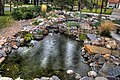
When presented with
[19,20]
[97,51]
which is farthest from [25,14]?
[97,51]

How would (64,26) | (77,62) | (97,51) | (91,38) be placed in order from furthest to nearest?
1. (64,26)
2. (91,38)
3. (97,51)
4. (77,62)

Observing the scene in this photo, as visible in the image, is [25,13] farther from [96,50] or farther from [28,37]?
[96,50]

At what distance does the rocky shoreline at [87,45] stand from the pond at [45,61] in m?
0.34

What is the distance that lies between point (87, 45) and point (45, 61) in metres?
2.86

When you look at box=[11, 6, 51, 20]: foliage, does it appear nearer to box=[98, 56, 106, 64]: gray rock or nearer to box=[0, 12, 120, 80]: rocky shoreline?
box=[0, 12, 120, 80]: rocky shoreline

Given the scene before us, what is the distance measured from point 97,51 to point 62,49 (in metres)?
2.05

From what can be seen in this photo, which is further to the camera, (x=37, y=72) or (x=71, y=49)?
(x=71, y=49)

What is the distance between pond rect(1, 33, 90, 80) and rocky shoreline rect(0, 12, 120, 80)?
1.12ft

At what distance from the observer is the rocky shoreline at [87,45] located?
940 cm

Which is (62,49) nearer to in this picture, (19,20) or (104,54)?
(104,54)

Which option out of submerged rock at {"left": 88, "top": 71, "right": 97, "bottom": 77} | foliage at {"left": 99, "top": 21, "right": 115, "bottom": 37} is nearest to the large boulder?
submerged rock at {"left": 88, "top": 71, "right": 97, "bottom": 77}

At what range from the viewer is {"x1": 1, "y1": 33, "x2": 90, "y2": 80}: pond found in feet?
31.6

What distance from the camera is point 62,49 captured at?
13.0m

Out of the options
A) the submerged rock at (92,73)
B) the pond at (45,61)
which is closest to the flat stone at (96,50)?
the pond at (45,61)
